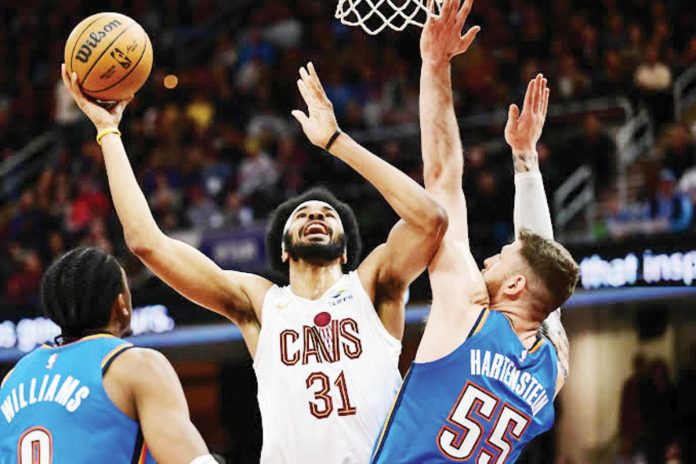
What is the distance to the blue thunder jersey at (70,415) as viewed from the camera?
144 inches

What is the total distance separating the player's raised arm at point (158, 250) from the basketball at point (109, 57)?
0.21ft

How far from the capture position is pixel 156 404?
3652mm

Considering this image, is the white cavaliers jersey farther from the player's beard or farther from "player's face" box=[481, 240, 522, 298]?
"player's face" box=[481, 240, 522, 298]

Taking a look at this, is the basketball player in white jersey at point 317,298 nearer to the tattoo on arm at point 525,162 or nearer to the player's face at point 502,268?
the player's face at point 502,268

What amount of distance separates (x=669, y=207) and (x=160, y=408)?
733 centimetres

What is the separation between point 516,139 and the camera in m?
4.93

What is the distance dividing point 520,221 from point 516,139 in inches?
13.6

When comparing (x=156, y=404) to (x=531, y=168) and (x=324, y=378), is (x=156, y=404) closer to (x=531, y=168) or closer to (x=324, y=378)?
(x=324, y=378)

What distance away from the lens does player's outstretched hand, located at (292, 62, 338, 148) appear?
443 centimetres

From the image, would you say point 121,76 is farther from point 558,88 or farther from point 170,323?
point 558,88

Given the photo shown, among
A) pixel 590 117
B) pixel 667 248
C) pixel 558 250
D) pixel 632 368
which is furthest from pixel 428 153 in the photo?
pixel 632 368

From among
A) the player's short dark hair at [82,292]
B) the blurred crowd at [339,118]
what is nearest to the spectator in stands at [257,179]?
the blurred crowd at [339,118]

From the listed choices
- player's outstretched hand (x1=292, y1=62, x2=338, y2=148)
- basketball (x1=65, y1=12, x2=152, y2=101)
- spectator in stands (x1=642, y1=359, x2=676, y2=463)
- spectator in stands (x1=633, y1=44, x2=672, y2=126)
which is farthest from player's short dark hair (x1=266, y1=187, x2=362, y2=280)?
spectator in stands (x1=633, y1=44, x2=672, y2=126)

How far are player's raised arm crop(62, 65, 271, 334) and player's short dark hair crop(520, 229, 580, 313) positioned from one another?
44.8 inches
